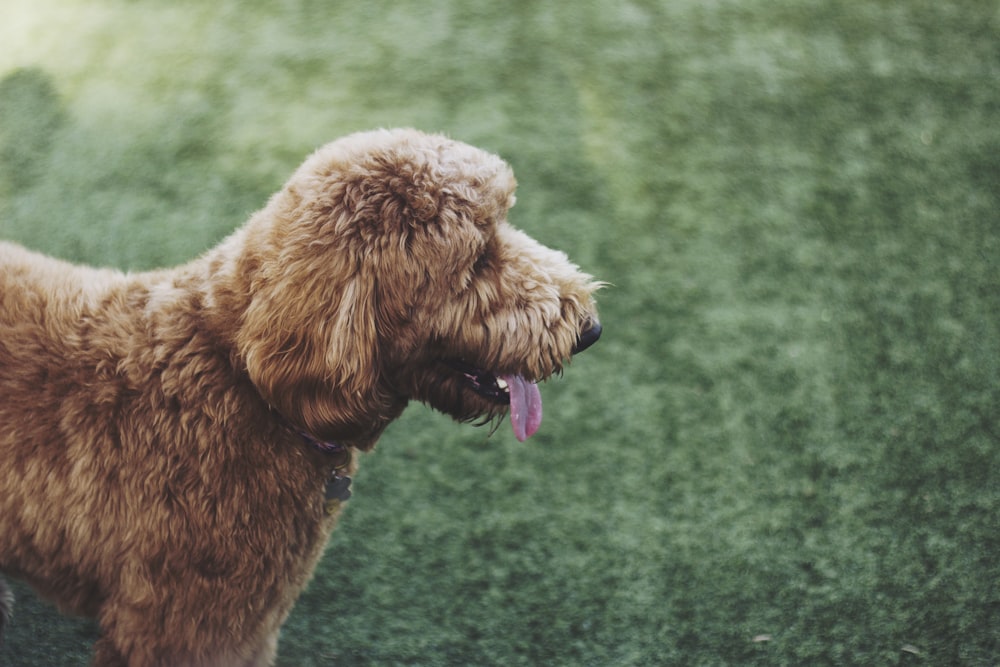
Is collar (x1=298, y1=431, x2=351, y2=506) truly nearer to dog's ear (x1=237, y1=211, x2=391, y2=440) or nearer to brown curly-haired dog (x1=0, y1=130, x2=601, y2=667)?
brown curly-haired dog (x1=0, y1=130, x2=601, y2=667)

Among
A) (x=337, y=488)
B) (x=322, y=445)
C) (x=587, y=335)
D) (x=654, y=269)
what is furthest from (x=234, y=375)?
(x=654, y=269)

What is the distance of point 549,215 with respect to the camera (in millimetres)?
3336

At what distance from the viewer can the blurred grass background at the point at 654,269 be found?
233 centimetres

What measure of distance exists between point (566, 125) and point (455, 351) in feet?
7.26

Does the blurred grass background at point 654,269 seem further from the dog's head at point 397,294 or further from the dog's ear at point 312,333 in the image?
the dog's ear at point 312,333

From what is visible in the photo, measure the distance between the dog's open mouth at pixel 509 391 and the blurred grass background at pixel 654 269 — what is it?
2.44ft

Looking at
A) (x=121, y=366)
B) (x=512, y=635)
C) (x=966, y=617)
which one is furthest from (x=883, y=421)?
(x=121, y=366)

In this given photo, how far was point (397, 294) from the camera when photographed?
1629 mm

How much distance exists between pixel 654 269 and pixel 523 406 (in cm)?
145

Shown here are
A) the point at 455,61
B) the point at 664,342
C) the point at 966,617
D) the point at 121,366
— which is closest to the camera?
the point at 121,366

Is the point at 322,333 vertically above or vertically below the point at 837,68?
above

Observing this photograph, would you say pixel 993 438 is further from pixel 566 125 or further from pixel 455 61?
pixel 455 61

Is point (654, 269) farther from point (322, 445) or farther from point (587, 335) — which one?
point (322, 445)

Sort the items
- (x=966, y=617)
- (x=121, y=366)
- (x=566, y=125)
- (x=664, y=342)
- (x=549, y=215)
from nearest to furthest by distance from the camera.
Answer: (x=121, y=366), (x=966, y=617), (x=664, y=342), (x=549, y=215), (x=566, y=125)
